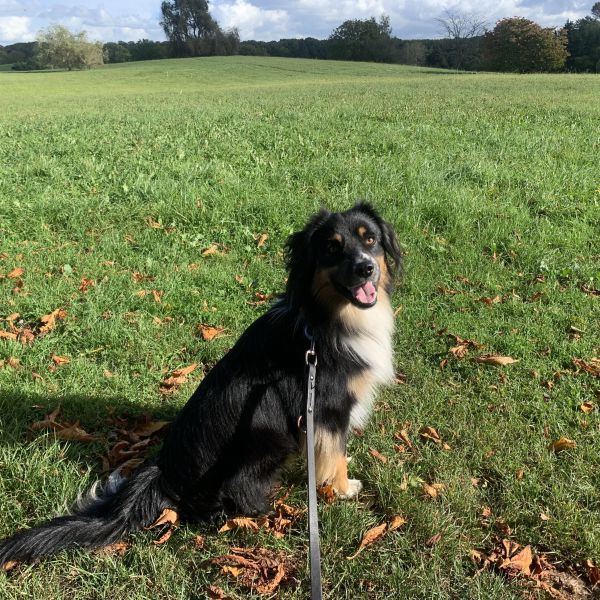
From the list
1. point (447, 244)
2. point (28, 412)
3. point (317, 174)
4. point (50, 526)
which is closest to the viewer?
point (50, 526)

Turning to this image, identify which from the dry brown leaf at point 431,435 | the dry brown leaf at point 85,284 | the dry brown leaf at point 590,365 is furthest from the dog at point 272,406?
the dry brown leaf at point 85,284

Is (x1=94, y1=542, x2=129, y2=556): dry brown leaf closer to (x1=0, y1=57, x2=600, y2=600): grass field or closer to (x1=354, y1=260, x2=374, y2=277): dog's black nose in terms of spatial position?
(x1=0, y1=57, x2=600, y2=600): grass field

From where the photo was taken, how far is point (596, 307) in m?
4.84

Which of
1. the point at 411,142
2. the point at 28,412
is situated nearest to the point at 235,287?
the point at 28,412

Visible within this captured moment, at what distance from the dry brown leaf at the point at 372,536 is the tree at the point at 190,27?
88.2 m

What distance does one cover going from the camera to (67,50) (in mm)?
65375

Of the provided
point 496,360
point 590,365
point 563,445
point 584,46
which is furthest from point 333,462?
point 584,46

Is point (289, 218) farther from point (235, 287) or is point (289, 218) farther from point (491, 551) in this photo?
point (491, 551)

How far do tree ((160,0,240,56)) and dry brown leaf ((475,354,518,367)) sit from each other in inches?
3415

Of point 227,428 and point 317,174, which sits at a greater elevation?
point 317,174

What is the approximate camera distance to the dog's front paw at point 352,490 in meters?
2.99

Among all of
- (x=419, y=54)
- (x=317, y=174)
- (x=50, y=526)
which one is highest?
(x=419, y=54)

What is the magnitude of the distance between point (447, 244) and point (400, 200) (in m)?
1.23

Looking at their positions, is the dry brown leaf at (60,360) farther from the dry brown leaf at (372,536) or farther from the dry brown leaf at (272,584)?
the dry brown leaf at (372,536)
